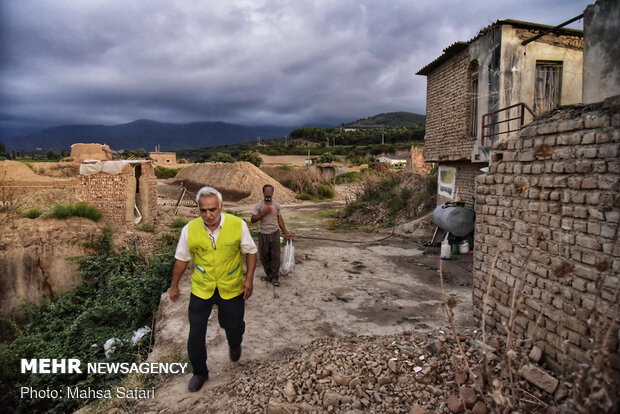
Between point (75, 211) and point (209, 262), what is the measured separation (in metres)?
8.83

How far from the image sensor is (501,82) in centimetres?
846

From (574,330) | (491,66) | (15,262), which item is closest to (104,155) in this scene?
(15,262)

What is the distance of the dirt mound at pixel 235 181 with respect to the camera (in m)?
23.2

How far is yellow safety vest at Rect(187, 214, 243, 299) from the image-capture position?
3.13 meters

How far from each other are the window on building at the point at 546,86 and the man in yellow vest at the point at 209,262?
8.39 m

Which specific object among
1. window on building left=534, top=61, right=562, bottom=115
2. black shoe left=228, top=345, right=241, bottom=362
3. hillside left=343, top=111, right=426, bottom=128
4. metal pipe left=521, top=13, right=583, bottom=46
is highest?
hillside left=343, top=111, right=426, bottom=128

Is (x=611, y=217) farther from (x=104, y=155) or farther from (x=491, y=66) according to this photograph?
(x=104, y=155)

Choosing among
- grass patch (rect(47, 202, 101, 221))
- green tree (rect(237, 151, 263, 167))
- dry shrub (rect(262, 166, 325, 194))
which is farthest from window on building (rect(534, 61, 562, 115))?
green tree (rect(237, 151, 263, 167))

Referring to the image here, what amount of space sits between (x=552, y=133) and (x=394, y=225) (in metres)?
9.88

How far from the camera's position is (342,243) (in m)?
10.4

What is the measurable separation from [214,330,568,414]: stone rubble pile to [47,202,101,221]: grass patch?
8659 millimetres

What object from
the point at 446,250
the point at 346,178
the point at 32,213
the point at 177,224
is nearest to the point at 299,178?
the point at 346,178

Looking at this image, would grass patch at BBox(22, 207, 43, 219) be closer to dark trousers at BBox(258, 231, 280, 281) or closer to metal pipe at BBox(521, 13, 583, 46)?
dark trousers at BBox(258, 231, 280, 281)

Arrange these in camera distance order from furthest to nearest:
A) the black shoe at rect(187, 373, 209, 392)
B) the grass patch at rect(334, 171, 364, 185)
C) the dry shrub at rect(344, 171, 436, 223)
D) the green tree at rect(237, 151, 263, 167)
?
the green tree at rect(237, 151, 263, 167) < the grass patch at rect(334, 171, 364, 185) < the dry shrub at rect(344, 171, 436, 223) < the black shoe at rect(187, 373, 209, 392)
